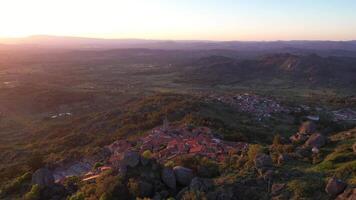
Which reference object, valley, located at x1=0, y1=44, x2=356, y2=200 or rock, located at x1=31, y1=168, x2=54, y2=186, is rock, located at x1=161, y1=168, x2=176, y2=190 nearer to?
valley, located at x1=0, y1=44, x2=356, y2=200

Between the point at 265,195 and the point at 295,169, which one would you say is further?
the point at 295,169

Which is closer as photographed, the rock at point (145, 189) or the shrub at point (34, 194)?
the rock at point (145, 189)

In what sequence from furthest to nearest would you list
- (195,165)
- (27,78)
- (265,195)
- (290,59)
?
(290,59)
(27,78)
(195,165)
(265,195)

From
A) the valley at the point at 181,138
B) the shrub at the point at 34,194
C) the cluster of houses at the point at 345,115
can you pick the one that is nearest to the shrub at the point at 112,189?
the valley at the point at 181,138

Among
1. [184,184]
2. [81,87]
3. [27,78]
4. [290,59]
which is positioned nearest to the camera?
[184,184]

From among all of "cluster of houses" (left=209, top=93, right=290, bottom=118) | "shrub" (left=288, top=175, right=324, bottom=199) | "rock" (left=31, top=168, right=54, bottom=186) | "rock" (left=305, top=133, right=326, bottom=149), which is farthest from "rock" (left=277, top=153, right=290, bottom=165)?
"cluster of houses" (left=209, top=93, right=290, bottom=118)

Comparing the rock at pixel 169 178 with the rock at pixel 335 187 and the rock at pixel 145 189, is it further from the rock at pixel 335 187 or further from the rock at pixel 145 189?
the rock at pixel 335 187

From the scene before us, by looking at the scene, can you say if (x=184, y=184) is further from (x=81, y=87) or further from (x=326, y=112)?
(x=81, y=87)

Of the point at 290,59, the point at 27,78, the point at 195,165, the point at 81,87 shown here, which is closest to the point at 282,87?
the point at 290,59

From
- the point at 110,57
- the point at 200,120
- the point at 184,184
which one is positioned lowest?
the point at 110,57
